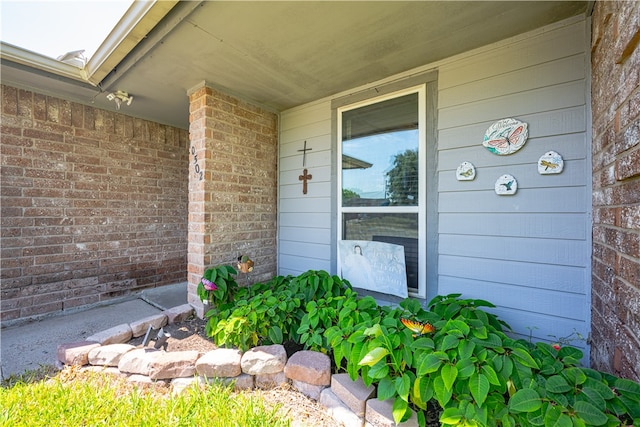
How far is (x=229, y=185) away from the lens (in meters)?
2.80

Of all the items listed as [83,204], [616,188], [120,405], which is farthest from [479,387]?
[83,204]

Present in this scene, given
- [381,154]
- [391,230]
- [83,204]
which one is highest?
[381,154]

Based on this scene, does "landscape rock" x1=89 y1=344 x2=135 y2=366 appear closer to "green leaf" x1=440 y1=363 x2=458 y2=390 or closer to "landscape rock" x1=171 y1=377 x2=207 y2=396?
"landscape rock" x1=171 y1=377 x2=207 y2=396

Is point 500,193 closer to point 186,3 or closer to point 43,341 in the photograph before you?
→ point 186,3

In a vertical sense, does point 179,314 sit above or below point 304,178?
below

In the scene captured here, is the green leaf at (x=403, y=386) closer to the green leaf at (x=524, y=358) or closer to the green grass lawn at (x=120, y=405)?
the green leaf at (x=524, y=358)

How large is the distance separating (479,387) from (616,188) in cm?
106

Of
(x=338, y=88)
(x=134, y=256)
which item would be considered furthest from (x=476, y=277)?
(x=134, y=256)

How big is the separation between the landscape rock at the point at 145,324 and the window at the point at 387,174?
5.92 feet

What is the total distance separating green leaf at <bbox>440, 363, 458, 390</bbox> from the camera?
1.12 meters

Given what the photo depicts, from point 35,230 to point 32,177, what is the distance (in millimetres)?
536

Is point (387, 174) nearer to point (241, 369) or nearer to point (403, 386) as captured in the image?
point (403, 386)

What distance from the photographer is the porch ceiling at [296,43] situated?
1.64 metres

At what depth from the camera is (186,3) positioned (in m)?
1.62
